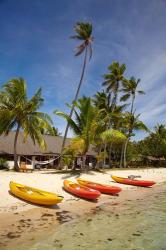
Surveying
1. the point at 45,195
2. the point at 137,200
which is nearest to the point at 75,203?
the point at 45,195

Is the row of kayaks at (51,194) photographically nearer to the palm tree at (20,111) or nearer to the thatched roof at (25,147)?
the palm tree at (20,111)

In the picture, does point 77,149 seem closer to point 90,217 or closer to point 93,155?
point 90,217

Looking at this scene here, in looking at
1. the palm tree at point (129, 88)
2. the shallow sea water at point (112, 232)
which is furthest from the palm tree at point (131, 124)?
the shallow sea water at point (112, 232)

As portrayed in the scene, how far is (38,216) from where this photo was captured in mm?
10844

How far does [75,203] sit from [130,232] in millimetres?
4353

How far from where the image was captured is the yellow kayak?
11.9m

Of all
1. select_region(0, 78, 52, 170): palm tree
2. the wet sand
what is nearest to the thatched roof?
select_region(0, 78, 52, 170): palm tree

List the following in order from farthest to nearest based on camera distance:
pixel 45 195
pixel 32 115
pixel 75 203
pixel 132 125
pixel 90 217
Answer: pixel 132 125 < pixel 32 115 < pixel 75 203 < pixel 45 195 < pixel 90 217

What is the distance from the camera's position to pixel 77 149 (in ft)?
75.0

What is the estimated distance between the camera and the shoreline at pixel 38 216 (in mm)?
8664

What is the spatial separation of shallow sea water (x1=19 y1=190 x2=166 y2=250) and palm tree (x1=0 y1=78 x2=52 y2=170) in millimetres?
10695

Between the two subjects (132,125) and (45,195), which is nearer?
(45,195)

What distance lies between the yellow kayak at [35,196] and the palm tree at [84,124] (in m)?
9.61

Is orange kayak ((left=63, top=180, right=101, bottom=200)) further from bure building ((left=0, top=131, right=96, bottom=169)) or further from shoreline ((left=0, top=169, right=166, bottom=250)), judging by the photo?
bure building ((left=0, top=131, right=96, bottom=169))
